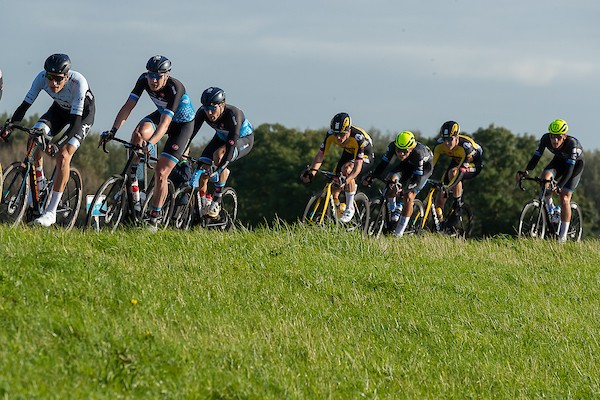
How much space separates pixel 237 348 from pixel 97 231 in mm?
4319

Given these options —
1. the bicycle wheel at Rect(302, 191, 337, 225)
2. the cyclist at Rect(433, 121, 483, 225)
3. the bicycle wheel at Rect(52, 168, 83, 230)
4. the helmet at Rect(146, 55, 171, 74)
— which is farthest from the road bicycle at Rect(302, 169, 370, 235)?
the bicycle wheel at Rect(52, 168, 83, 230)

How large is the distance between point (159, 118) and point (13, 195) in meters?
2.58

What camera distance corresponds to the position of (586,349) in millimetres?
12898

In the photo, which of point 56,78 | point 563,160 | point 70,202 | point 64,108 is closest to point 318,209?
point 70,202

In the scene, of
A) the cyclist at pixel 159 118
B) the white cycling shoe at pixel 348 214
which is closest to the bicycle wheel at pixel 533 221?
the white cycling shoe at pixel 348 214

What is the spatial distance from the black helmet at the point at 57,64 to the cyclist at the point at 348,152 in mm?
5619

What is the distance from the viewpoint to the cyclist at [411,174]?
1895 centimetres

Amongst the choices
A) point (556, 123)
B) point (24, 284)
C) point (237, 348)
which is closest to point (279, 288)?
point (237, 348)

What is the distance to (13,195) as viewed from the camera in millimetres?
13258

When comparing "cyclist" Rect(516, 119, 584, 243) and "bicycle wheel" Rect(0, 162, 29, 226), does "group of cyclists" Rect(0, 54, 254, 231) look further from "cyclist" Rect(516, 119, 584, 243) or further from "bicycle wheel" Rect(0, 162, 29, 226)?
"cyclist" Rect(516, 119, 584, 243)

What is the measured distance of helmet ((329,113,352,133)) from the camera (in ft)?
58.1

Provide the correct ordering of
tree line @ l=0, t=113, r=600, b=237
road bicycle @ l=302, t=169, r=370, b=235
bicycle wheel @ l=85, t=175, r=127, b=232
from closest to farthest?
bicycle wheel @ l=85, t=175, r=127, b=232, road bicycle @ l=302, t=169, r=370, b=235, tree line @ l=0, t=113, r=600, b=237

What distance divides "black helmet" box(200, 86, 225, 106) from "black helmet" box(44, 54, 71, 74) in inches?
124

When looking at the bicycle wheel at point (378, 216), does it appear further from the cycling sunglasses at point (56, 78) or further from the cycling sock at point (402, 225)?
the cycling sunglasses at point (56, 78)
